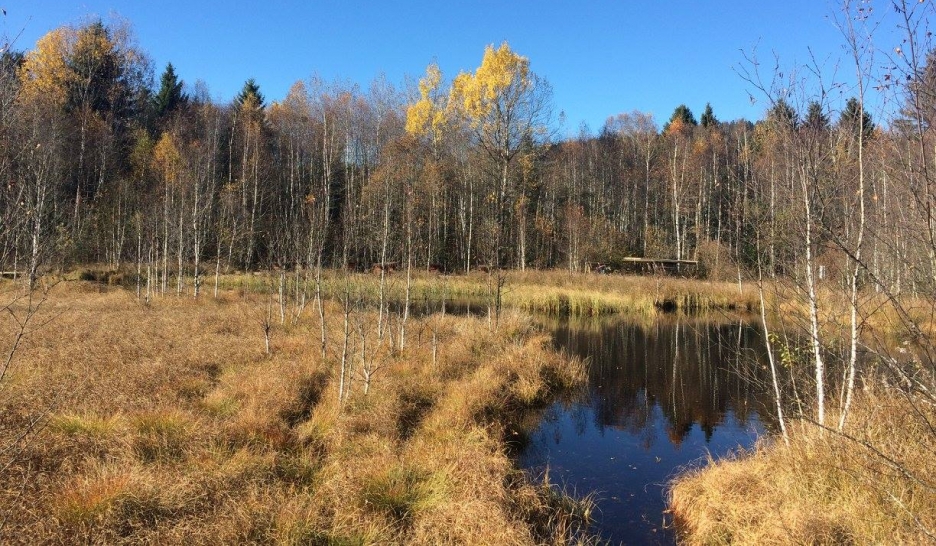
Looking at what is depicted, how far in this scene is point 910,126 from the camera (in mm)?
2842

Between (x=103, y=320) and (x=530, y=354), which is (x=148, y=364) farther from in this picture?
(x=530, y=354)

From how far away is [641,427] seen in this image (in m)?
8.84

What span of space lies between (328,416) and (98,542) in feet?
10.7

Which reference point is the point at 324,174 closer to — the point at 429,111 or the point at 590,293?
the point at 429,111

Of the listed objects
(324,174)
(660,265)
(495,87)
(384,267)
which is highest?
(495,87)

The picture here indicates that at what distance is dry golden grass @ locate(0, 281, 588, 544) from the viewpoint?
416 centimetres

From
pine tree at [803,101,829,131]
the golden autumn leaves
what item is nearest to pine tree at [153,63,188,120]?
the golden autumn leaves

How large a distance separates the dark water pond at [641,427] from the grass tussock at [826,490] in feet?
1.94

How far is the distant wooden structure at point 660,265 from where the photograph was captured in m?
30.3

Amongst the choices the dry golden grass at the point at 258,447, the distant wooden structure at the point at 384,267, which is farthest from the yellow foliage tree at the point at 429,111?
the dry golden grass at the point at 258,447

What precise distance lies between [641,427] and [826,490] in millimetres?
4322

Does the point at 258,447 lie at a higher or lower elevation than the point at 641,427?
higher

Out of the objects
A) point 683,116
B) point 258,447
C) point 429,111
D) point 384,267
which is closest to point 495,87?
point 429,111

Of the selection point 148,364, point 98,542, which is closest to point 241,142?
point 148,364
